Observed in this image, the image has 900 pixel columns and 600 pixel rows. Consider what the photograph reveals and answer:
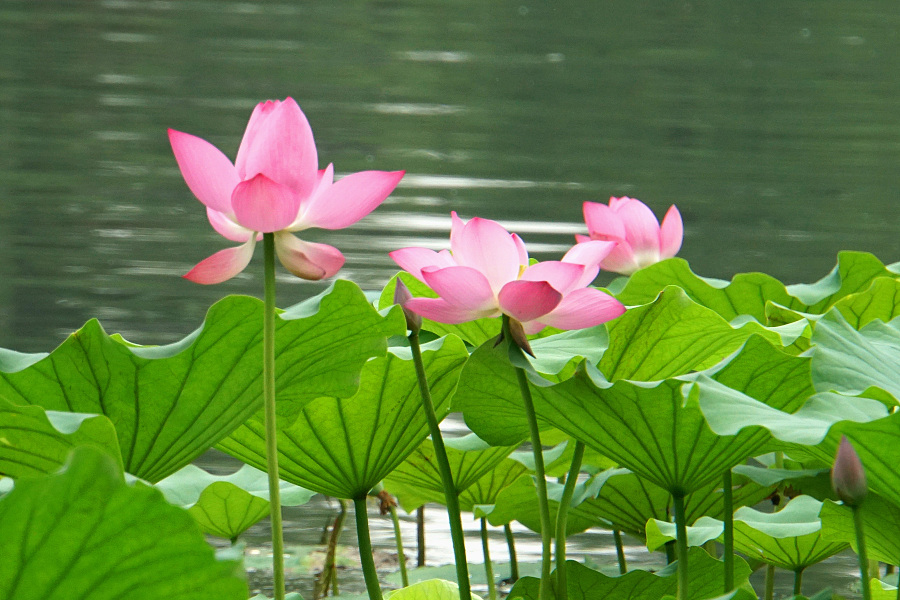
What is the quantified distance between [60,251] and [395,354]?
111 inches

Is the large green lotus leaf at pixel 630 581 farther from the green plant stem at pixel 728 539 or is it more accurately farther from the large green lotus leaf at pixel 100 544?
the large green lotus leaf at pixel 100 544

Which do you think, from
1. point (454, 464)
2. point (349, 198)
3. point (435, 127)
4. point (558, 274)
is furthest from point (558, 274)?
point (435, 127)

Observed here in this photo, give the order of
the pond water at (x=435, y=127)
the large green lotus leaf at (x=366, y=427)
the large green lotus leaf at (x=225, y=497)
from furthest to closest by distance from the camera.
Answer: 1. the pond water at (x=435, y=127)
2. the large green lotus leaf at (x=225, y=497)
3. the large green lotus leaf at (x=366, y=427)

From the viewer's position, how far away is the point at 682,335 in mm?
700

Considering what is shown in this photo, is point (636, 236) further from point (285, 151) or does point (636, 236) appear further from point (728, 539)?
point (285, 151)

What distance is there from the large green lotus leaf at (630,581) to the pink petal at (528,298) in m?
0.23

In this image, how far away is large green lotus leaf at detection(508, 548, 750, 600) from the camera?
0.69 meters

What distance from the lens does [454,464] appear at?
854 millimetres

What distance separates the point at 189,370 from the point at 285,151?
0.16 m

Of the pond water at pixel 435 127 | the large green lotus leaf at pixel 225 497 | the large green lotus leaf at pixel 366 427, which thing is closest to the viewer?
the large green lotus leaf at pixel 366 427

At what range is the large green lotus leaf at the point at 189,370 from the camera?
59 cm

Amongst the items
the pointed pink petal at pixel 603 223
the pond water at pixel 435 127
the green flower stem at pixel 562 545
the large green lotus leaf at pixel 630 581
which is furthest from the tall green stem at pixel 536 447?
the pond water at pixel 435 127

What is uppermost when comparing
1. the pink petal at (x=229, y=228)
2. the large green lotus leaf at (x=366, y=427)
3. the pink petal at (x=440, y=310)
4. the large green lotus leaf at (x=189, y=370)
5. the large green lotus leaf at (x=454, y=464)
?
the pink petal at (x=229, y=228)

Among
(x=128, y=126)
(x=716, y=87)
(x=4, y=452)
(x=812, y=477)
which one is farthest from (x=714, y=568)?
(x=716, y=87)
